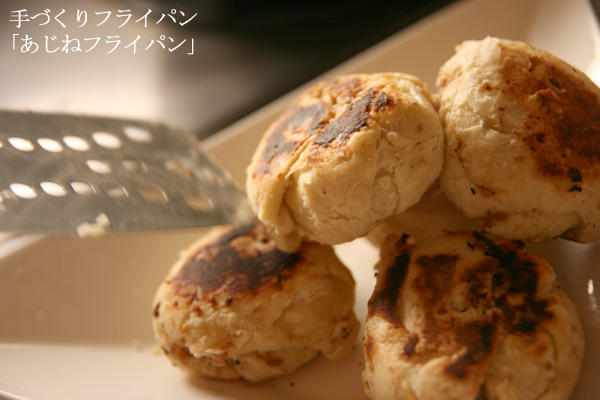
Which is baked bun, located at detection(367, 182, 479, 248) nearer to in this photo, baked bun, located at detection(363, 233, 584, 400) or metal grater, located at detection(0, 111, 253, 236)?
baked bun, located at detection(363, 233, 584, 400)

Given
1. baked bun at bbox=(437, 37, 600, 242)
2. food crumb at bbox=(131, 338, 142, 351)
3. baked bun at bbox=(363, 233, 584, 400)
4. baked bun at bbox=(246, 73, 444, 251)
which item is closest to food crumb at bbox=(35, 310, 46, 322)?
food crumb at bbox=(131, 338, 142, 351)

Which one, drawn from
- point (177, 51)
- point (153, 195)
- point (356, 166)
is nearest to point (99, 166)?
point (153, 195)

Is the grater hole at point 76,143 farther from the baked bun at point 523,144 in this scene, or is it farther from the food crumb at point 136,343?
the baked bun at point 523,144

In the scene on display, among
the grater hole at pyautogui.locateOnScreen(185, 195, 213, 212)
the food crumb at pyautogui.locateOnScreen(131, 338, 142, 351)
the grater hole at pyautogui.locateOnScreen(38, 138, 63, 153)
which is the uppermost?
the grater hole at pyautogui.locateOnScreen(38, 138, 63, 153)

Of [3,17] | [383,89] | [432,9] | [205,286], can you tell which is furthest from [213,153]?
[3,17]

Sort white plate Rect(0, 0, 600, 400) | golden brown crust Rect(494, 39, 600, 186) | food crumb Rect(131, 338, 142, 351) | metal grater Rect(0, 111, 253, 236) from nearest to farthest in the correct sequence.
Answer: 1. golden brown crust Rect(494, 39, 600, 186)
2. metal grater Rect(0, 111, 253, 236)
3. white plate Rect(0, 0, 600, 400)
4. food crumb Rect(131, 338, 142, 351)

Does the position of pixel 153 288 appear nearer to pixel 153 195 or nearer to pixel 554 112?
pixel 153 195

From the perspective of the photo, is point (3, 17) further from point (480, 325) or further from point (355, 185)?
point (480, 325)

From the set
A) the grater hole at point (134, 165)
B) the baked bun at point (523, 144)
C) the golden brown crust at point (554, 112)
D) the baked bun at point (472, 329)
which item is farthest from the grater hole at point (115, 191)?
the golden brown crust at point (554, 112)
